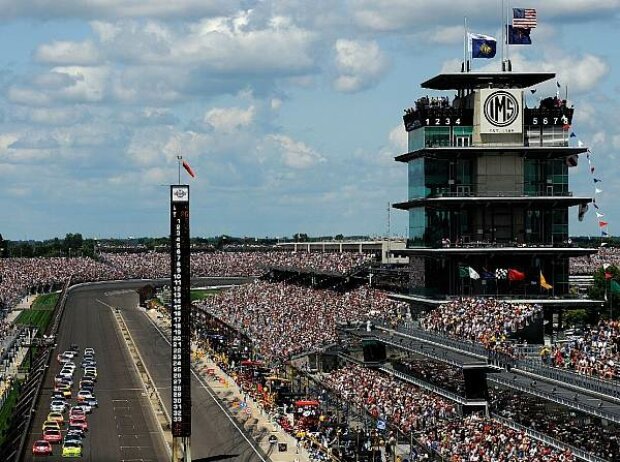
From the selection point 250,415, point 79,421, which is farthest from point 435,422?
point 79,421

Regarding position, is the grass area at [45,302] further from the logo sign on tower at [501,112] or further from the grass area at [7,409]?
the logo sign on tower at [501,112]

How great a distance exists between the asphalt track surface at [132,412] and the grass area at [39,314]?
3426 mm

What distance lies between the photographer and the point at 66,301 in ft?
581

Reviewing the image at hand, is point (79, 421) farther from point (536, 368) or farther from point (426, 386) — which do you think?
point (536, 368)

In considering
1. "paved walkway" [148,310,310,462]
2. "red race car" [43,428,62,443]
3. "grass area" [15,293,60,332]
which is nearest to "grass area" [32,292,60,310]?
"grass area" [15,293,60,332]

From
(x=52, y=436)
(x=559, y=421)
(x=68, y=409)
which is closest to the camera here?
(x=559, y=421)

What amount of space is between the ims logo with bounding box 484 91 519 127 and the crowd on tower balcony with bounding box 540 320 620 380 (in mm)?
21219

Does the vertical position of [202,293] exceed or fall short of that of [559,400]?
it exceeds it

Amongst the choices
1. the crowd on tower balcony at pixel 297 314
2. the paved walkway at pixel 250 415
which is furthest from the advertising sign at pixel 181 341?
the crowd on tower balcony at pixel 297 314

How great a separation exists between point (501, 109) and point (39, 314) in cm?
8824

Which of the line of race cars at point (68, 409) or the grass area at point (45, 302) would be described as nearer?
the line of race cars at point (68, 409)

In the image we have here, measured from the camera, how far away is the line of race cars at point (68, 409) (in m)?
70.4

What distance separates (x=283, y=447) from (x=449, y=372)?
1005 cm

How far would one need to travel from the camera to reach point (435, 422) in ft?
214
